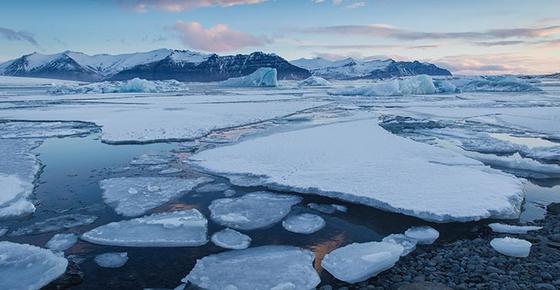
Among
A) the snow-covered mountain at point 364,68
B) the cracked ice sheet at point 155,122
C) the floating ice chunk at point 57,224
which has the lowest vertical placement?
the floating ice chunk at point 57,224

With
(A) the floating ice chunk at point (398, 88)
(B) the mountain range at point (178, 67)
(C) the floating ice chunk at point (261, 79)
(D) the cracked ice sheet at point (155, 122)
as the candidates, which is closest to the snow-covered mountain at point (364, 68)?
(B) the mountain range at point (178, 67)

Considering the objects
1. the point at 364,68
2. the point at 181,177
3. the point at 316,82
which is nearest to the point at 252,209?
the point at 181,177

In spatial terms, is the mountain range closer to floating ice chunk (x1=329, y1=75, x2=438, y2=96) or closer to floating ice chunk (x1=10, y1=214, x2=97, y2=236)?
floating ice chunk (x1=329, y1=75, x2=438, y2=96)

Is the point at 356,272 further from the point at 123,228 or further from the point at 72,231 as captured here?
the point at 72,231

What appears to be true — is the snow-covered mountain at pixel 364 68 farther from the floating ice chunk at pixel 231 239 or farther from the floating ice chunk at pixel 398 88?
the floating ice chunk at pixel 231 239

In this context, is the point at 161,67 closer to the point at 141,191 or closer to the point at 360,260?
the point at 141,191
